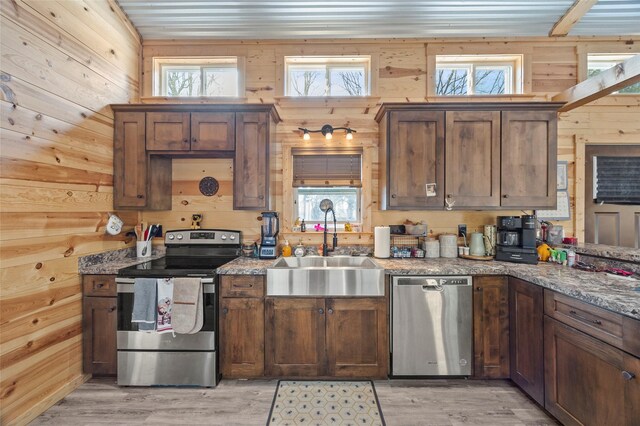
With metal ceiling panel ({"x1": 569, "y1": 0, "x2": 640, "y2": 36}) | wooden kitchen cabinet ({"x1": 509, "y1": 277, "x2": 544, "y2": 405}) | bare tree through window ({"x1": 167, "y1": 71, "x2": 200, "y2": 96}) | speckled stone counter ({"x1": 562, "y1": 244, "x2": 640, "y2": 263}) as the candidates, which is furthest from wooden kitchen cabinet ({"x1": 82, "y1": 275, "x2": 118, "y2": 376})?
metal ceiling panel ({"x1": 569, "y1": 0, "x2": 640, "y2": 36})

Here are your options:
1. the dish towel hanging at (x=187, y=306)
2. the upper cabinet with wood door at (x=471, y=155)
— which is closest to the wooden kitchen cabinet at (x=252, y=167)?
the dish towel hanging at (x=187, y=306)

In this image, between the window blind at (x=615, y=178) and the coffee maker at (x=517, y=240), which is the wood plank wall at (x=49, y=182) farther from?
the window blind at (x=615, y=178)

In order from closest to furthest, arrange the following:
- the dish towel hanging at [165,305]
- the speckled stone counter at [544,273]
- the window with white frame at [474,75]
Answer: the speckled stone counter at [544,273]
the dish towel hanging at [165,305]
the window with white frame at [474,75]

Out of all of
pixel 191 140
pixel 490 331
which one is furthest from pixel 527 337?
pixel 191 140

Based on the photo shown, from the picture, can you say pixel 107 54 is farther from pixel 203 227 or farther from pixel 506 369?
pixel 506 369

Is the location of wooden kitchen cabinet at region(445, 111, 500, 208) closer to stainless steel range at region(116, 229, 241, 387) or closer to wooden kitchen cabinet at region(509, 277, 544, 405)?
wooden kitchen cabinet at region(509, 277, 544, 405)

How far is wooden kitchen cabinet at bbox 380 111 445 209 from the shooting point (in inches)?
103

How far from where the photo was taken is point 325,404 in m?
2.03

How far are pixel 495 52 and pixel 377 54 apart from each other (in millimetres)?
1294

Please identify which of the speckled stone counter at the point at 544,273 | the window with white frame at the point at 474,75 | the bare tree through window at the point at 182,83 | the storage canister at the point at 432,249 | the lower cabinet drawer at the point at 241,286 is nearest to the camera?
the speckled stone counter at the point at 544,273

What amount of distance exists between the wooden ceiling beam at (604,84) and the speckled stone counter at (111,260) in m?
4.26

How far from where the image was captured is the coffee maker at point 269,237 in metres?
2.74

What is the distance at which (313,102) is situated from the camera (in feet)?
10.0

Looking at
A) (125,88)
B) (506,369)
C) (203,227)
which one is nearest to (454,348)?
(506,369)
